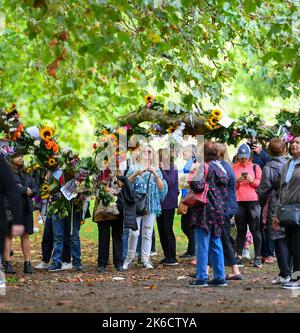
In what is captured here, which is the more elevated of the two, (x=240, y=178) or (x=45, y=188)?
(x=240, y=178)

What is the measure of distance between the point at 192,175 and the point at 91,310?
2.96 meters

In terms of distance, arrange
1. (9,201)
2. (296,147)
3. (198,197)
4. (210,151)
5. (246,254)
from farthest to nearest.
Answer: (246,254), (210,151), (198,197), (296,147), (9,201)

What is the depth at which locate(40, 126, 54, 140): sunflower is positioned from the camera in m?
14.5

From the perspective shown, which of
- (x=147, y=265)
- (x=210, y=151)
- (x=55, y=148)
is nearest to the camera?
(x=210, y=151)

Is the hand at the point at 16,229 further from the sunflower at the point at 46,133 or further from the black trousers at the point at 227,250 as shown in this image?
the sunflower at the point at 46,133

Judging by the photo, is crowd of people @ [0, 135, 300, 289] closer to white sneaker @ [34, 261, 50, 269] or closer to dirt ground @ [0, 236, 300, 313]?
white sneaker @ [34, 261, 50, 269]

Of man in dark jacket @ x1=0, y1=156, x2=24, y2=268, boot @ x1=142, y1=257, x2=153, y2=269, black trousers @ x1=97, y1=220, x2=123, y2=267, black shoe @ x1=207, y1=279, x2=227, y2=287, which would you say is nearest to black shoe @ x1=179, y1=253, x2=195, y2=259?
boot @ x1=142, y1=257, x2=153, y2=269

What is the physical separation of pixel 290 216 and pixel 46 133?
17.0 feet

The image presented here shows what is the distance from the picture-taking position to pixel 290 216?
36.3 feet

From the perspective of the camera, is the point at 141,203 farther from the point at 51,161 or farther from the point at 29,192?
the point at 29,192

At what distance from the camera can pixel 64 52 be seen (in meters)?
11.4

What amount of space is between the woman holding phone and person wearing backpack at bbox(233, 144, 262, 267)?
4.42 feet

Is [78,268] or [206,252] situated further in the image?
[78,268]

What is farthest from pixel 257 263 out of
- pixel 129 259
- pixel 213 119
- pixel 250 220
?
pixel 213 119
